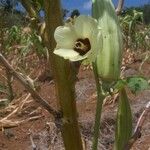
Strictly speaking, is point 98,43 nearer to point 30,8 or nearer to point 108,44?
point 108,44

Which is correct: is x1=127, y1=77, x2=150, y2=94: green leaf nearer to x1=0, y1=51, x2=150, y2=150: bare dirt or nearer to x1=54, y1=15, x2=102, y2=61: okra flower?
x1=54, y1=15, x2=102, y2=61: okra flower

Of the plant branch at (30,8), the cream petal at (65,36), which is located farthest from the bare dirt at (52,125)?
the cream petal at (65,36)

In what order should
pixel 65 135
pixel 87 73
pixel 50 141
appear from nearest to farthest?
pixel 65 135 → pixel 50 141 → pixel 87 73

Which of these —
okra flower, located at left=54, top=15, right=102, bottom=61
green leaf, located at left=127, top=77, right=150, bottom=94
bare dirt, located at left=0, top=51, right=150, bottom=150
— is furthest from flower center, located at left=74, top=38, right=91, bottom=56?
bare dirt, located at left=0, top=51, right=150, bottom=150

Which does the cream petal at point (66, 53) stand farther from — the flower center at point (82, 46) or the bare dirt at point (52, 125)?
the bare dirt at point (52, 125)

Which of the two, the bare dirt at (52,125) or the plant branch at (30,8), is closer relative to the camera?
the plant branch at (30,8)

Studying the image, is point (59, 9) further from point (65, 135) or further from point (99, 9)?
point (65, 135)

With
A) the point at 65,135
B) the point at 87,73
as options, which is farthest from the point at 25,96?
the point at 65,135

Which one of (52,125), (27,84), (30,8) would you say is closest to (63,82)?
(27,84)
